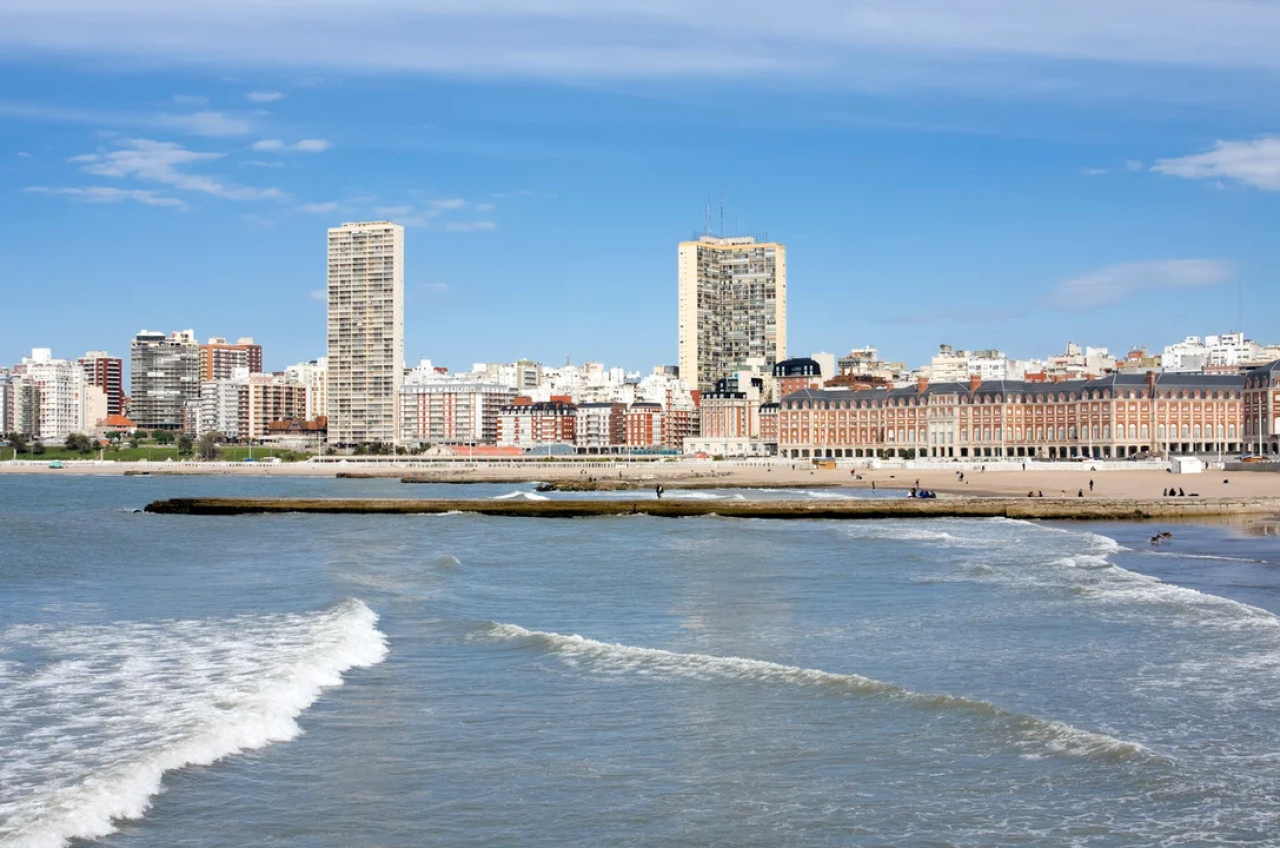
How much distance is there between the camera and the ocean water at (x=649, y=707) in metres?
11.7

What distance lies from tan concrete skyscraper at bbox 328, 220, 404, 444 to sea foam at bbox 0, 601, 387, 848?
550ft

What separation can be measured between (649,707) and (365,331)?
180843 mm

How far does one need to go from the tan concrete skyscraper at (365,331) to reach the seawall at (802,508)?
126222 millimetres

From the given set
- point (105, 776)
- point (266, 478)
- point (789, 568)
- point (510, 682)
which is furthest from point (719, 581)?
point (266, 478)

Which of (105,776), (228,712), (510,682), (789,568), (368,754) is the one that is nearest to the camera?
(105,776)

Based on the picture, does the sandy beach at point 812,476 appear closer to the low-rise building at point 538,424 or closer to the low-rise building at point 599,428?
the low-rise building at point 599,428

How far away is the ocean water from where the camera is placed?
38.3ft

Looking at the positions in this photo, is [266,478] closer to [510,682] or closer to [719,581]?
[719,581]

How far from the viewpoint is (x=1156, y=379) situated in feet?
400

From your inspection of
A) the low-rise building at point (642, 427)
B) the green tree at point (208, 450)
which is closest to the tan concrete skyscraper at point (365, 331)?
the green tree at point (208, 450)

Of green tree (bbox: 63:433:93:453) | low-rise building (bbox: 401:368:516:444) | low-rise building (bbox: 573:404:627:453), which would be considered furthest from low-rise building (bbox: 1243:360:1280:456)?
green tree (bbox: 63:433:93:453)

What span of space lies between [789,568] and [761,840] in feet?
71.1

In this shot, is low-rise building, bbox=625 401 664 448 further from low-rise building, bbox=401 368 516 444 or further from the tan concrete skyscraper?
the tan concrete skyscraper

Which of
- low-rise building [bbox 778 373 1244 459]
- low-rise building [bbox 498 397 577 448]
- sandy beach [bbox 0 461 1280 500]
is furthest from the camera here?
low-rise building [bbox 498 397 577 448]
